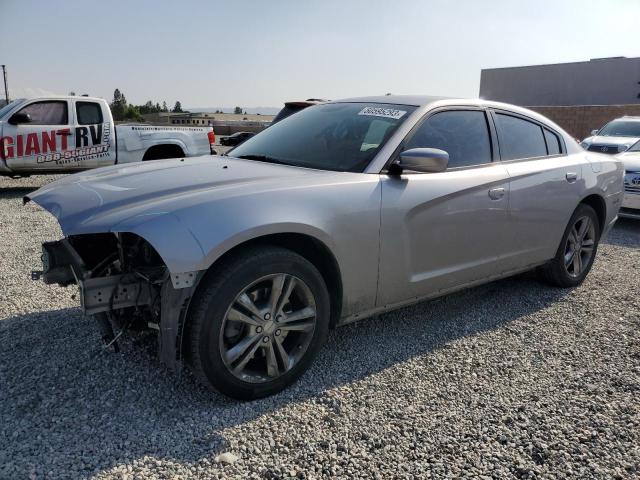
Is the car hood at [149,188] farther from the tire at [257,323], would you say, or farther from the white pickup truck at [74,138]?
the white pickup truck at [74,138]

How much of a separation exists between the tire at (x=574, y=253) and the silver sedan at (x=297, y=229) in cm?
Answer: 53

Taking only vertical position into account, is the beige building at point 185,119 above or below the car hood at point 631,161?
above

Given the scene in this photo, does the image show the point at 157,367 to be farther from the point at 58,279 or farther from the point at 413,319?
the point at 413,319

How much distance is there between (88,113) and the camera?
9.95 metres

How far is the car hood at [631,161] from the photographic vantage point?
801 centimetres

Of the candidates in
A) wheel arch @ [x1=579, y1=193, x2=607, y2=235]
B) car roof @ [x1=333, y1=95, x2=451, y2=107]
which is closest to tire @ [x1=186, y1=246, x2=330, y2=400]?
car roof @ [x1=333, y1=95, x2=451, y2=107]

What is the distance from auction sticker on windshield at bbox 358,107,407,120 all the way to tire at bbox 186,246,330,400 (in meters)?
1.26

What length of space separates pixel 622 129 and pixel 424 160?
408 inches

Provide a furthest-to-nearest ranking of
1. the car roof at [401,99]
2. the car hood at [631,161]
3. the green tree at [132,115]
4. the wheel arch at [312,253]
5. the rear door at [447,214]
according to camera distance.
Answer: the green tree at [132,115], the car hood at [631,161], the car roof at [401,99], the rear door at [447,214], the wheel arch at [312,253]

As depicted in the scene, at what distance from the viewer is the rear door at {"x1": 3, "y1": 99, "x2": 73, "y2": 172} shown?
30.1 ft

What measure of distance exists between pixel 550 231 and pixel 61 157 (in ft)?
28.2

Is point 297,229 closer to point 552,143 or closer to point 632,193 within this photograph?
point 552,143

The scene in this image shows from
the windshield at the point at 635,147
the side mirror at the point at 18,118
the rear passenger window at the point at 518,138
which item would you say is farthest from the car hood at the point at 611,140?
the side mirror at the point at 18,118

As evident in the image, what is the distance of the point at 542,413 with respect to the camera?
9.21ft
